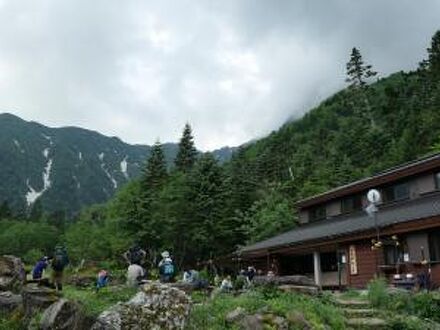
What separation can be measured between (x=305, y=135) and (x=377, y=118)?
1321 inches

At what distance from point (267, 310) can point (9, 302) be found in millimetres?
6798

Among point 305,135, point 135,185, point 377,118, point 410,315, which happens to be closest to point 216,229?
point 135,185

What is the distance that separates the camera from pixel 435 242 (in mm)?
24656

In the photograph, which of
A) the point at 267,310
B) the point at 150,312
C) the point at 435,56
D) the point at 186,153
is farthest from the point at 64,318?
the point at 435,56

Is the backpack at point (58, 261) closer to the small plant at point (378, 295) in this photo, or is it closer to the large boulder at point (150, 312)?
the large boulder at point (150, 312)

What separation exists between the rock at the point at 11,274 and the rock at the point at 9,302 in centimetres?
221

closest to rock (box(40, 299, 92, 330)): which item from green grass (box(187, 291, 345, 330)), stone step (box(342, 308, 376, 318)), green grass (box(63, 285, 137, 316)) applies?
green grass (box(63, 285, 137, 316))

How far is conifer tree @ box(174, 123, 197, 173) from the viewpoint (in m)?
71.2

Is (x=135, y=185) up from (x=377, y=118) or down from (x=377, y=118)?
down

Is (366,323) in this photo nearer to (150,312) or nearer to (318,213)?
(150,312)

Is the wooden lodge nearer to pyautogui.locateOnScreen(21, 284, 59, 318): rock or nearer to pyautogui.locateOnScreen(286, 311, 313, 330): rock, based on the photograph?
pyautogui.locateOnScreen(286, 311, 313, 330): rock

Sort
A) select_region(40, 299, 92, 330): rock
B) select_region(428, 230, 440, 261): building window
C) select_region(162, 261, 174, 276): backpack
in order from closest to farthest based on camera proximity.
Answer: select_region(40, 299, 92, 330): rock → select_region(162, 261, 174, 276): backpack → select_region(428, 230, 440, 261): building window

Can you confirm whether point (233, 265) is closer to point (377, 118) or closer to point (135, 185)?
point (135, 185)

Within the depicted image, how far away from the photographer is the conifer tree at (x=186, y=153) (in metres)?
71.2
